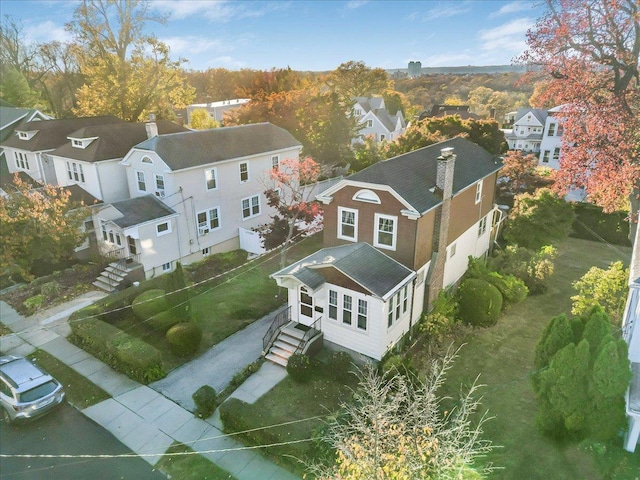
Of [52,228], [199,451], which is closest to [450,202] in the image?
[199,451]

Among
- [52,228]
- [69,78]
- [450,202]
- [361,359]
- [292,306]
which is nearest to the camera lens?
[361,359]

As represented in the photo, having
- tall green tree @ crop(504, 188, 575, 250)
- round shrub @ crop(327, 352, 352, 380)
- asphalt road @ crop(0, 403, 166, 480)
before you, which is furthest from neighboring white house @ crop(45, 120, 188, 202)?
tall green tree @ crop(504, 188, 575, 250)

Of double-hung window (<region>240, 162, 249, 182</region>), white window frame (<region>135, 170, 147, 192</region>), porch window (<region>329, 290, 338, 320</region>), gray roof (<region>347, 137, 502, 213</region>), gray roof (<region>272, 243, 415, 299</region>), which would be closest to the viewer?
gray roof (<region>272, 243, 415, 299</region>)

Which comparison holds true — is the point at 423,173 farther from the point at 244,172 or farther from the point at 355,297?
the point at 244,172

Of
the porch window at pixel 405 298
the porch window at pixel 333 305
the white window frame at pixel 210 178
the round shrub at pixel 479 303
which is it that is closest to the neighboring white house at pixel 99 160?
the white window frame at pixel 210 178

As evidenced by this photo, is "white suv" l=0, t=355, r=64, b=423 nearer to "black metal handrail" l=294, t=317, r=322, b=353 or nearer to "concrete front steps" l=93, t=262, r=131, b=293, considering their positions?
"concrete front steps" l=93, t=262, r=131, b=293

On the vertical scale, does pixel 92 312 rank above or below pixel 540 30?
below

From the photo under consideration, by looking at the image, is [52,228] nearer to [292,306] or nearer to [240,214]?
[240,214]
